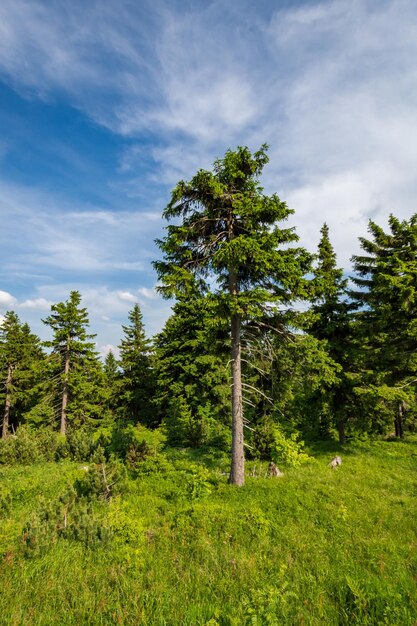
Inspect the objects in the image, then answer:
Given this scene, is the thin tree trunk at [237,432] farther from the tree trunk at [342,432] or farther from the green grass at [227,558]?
the tree trunk at [342,432]

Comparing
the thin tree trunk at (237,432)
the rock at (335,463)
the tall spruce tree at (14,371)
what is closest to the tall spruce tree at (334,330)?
the rock at (335,463)

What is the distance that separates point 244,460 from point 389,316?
1040 cm

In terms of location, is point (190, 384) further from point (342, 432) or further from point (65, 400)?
point (65, 400)

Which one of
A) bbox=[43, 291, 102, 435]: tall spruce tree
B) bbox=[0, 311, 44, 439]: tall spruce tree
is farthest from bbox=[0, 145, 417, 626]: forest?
bbox=[0, 311, 44, 439]: tall spruce tree

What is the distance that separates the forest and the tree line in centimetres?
10

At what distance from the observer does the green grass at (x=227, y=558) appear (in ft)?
15.7

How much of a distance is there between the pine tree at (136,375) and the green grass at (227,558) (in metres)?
19.7

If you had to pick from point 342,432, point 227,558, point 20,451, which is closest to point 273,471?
point 227,558

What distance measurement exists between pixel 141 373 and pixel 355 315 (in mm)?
22598

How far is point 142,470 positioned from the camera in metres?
13.6

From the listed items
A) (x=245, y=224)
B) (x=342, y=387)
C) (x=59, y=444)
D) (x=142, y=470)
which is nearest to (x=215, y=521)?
(x=142, y=470)

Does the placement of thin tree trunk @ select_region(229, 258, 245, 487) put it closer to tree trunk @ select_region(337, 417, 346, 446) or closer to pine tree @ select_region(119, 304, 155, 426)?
tree trunk @ select_region(337, 417, 346, 446)

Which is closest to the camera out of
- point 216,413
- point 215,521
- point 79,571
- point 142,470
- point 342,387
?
point 79,571

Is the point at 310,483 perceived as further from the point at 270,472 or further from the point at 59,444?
the point at 59,444
